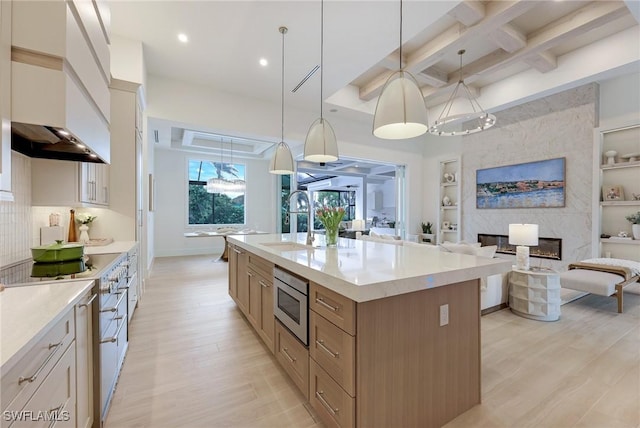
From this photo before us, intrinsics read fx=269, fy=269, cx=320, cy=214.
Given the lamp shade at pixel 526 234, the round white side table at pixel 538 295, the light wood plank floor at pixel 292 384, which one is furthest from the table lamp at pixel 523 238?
the light wood plank floor at pixel 292 384

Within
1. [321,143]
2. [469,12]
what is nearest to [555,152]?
[469,12]

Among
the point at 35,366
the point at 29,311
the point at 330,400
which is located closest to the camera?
the point at 35,366

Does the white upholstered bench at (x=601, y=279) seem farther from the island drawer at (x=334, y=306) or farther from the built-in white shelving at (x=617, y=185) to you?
the island drawer at (x=334, y=306)

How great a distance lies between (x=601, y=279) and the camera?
11.2ft

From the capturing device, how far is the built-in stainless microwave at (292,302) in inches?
65.6

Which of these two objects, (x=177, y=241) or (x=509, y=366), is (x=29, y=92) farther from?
(x=177, y=241)

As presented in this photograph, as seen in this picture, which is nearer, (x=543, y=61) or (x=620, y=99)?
(x=543, y=61)

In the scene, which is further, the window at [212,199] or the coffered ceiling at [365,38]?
the window at [212,199]

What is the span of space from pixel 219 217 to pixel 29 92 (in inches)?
293

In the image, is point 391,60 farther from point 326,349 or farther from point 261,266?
point 326,349

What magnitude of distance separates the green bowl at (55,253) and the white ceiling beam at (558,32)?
5695mm

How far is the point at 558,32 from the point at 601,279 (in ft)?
10.7

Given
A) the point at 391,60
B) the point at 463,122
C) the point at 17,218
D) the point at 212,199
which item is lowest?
the point at 17,218

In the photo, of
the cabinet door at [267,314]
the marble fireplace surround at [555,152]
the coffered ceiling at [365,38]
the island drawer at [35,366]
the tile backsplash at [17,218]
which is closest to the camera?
the island drawer at [35,366]
